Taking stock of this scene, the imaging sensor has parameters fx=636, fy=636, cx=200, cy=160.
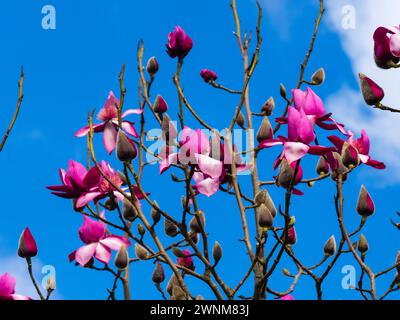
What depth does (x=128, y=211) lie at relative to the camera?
1.97 metres

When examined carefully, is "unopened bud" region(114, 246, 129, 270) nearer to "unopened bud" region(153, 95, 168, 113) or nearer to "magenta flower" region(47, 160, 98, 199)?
"magenta flower" region(47, 160, 98, 199)

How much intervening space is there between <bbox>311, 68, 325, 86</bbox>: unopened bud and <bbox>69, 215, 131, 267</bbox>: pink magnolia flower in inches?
51.9

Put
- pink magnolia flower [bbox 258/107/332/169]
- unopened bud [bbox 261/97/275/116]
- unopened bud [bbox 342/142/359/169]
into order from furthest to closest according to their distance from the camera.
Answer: unopened bud [bbox 261/97/275/116]
unopened bud [bbox 342/142/359/169]
pink magnolia flower [bbox 258/107/332/169]

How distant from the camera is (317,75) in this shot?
2814mm

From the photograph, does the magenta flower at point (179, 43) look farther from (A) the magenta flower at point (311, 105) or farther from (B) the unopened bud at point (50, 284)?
(B) the unopened bud at point (50, 284)

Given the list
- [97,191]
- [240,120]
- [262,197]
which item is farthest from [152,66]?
[262,197]

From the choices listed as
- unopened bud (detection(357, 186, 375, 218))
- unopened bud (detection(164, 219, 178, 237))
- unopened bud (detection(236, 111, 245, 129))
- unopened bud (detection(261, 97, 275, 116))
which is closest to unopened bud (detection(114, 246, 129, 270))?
unopened bud (detection(164, 219, 178, 237))

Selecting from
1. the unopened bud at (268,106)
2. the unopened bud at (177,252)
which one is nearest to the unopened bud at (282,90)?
the unopened bud at (268,106)

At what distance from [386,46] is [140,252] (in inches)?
38.3

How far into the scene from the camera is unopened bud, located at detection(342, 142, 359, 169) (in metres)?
1.77

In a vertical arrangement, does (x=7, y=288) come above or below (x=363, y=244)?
below

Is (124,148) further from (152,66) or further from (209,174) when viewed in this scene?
(152,66)
